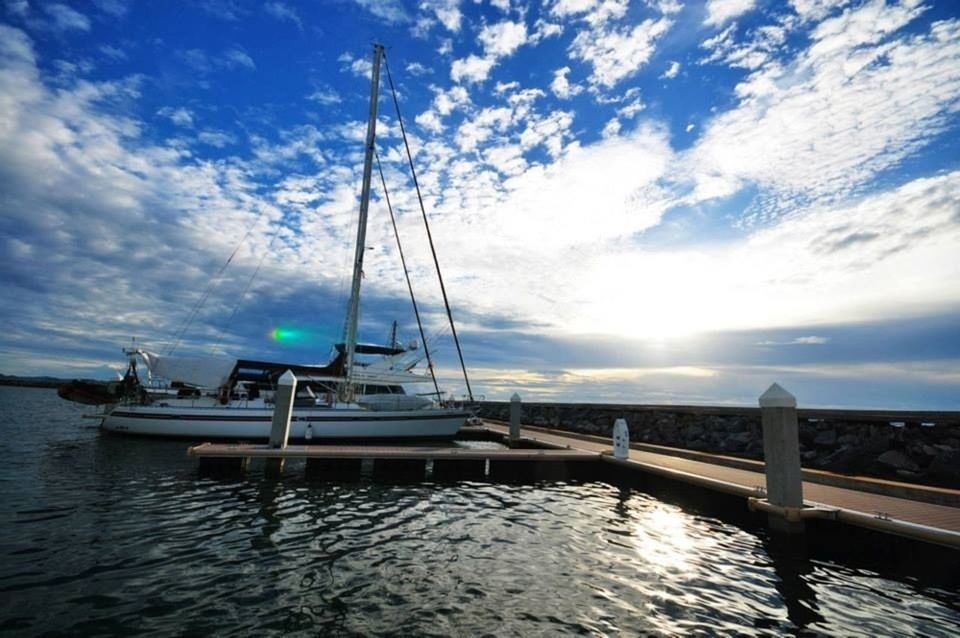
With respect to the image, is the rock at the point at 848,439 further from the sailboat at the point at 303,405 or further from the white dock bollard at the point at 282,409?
the white dock bollard at the point at 282,409

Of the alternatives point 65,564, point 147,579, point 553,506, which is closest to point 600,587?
point 553,506

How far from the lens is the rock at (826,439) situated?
15664 millimetres

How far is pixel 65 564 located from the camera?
6.93 meters

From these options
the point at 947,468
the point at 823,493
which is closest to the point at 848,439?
the point at 947,468

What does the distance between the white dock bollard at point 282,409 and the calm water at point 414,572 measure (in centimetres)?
344

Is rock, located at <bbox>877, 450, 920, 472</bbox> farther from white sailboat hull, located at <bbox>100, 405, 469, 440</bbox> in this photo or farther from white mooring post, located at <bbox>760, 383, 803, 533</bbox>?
white sailboat hull, located at <bbox>100, 405, 469, 440</bbox>

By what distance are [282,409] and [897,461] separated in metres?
Answer: 18.8

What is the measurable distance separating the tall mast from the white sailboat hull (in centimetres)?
175

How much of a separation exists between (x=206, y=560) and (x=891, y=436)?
59.0ft

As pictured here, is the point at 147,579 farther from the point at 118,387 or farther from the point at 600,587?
the point at 118,387

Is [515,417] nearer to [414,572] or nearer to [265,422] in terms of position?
[265,422]

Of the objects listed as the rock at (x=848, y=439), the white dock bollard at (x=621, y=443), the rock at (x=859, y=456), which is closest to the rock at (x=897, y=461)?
the rock at (x=859, y=456)

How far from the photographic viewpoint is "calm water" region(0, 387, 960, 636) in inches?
220

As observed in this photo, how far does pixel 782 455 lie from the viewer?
9.34 metres
